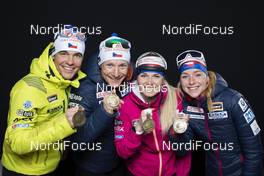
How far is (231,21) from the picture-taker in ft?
12.9

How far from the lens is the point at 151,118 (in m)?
2.65

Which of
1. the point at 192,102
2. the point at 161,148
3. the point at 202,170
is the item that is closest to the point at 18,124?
the point at 161,148

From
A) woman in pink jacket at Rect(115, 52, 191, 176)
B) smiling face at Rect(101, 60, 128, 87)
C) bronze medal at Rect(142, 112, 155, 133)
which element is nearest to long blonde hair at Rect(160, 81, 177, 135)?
woman in pink jacket at Rect(115, 52, 191, 176)

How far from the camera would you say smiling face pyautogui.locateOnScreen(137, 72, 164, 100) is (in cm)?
263

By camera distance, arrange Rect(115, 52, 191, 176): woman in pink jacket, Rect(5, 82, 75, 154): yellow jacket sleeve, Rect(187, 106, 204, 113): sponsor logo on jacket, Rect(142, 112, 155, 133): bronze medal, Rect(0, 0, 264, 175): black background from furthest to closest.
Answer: Rect(0, 0, 264, 175): black background, Rect(187, 106, 204, 113): sponsor logo on jacket, Rect(115, 52, 191, 176): woman in pink jacket, Rect(142, 112, 155, 133): bronze medal, Rect(5, 82, 75, 154): yellow jacket sleeve

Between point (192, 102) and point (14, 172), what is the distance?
1.13 metres

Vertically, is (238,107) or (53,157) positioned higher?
(238,107)

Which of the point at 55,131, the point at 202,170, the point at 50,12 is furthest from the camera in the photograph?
the point at 50,12

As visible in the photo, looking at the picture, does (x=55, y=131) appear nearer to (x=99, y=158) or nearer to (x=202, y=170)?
Result: (x=99, y=158)

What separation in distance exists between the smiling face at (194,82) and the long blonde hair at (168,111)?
0.31 ft

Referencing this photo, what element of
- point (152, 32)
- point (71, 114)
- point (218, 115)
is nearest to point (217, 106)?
point (218, 115)

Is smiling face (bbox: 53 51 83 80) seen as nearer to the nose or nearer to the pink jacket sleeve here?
the nose

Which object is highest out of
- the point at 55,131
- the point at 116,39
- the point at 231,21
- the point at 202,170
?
the point at 231,21

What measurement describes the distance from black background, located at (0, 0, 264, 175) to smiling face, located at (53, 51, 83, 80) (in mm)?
1281
